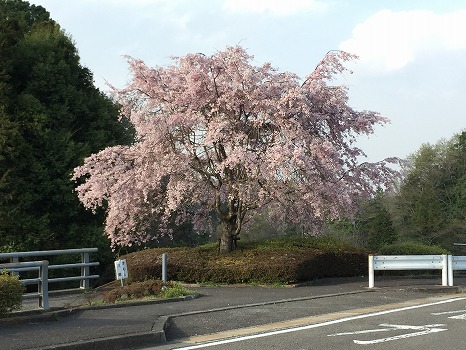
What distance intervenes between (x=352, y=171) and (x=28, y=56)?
1722cm

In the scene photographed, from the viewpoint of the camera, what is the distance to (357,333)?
11.0 meters

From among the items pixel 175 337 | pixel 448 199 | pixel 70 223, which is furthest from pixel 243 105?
pixel 448 199

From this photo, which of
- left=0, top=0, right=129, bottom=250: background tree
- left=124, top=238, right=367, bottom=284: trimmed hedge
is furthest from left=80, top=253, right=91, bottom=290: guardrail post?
left=0, top=0, right=129, bottom=250: background tree

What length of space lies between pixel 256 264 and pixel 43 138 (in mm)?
14566

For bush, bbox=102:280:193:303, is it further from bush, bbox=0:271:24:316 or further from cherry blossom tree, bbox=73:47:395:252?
cherry blossom tree, bbox=73:47:395:252

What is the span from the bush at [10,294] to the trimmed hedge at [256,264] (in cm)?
838

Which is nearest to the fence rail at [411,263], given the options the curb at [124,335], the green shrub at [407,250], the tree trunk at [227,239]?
the curb at [124,335]

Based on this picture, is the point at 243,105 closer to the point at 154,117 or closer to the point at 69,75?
the point at 154,117

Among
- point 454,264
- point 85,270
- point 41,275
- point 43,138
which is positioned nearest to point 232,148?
point 85,270

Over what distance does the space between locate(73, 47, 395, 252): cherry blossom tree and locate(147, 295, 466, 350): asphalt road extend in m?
6.85

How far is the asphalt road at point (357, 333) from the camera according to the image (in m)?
9.90

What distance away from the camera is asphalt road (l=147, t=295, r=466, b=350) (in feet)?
32.5

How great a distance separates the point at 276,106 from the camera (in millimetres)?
20266

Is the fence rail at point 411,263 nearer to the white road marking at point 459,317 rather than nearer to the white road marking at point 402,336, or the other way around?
the white road marking at point 459,317
